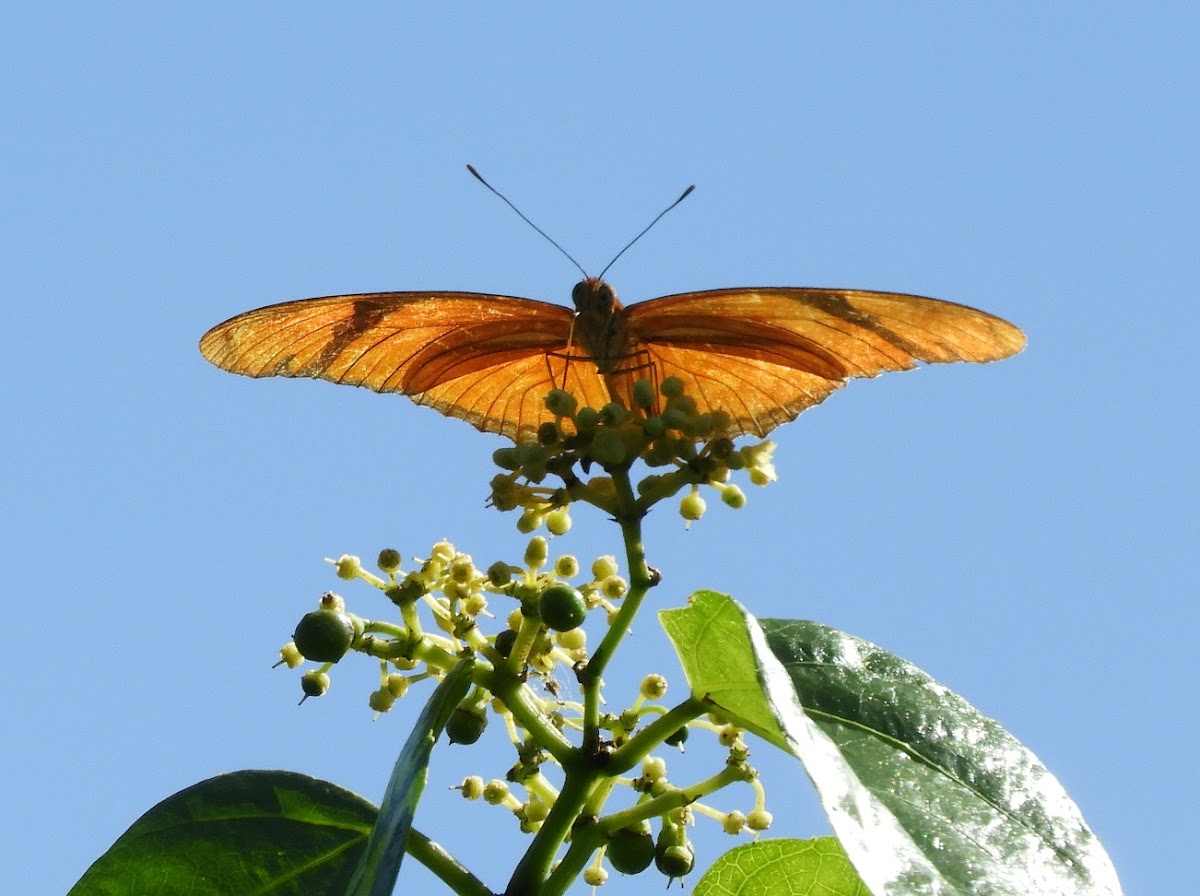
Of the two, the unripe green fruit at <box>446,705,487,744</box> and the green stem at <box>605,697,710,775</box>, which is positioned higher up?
the green stem at <box>605,697,710,775</box>

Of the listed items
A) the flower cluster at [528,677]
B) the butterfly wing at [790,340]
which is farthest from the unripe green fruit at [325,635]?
the butterfly wing at [790,340]

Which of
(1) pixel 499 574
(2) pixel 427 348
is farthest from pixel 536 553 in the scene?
(2) pixel 427 348

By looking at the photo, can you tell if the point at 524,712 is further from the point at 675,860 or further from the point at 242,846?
the point at 242,846

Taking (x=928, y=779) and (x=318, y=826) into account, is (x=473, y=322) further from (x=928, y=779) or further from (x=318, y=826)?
(x=928, y=779)

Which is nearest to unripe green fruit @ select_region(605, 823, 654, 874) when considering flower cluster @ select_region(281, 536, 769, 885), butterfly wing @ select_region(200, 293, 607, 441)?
flower cluster @ select_region(281, 536, 769, 885)

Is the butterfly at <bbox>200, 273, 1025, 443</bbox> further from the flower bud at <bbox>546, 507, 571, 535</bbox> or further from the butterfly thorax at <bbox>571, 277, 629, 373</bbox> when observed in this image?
the flower bud at <bbox>546, 507, 571, 535</bbox>

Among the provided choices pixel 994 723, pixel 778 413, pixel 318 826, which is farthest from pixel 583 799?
pixel 778 413
